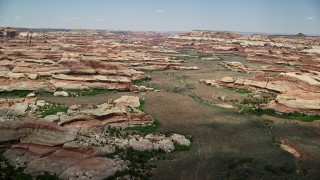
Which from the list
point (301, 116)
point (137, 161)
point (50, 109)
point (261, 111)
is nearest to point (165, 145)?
point (137, 161)

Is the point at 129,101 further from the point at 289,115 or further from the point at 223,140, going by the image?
the point at 289,115

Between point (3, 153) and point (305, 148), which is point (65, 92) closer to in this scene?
point (3, 153)

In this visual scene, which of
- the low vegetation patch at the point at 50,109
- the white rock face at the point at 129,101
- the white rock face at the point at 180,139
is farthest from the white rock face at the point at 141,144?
the white rock face at the point at 129,101

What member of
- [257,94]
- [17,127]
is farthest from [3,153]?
[257,94]

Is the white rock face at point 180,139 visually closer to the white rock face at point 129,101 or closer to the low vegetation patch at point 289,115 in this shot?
the white rock face at point 129,101

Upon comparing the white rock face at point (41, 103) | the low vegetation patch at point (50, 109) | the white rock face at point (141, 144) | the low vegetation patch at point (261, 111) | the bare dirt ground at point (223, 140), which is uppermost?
the white rock face at point (41, 103)

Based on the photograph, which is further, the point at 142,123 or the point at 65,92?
the point at 65,92

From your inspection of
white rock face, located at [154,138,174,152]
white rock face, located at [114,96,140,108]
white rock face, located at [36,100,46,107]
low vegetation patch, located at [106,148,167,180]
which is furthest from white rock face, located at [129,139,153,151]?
white rock face, located at [36,100,46,107]

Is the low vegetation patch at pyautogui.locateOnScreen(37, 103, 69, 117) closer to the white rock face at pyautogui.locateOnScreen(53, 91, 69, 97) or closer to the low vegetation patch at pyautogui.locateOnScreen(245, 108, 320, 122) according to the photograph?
the white rock face at pyautogui.locateOnScreen(53, 91, 69, 97)
